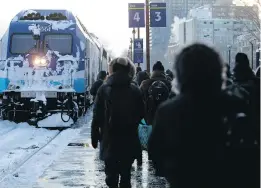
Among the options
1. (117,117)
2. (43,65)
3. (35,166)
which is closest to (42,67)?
(43,65)

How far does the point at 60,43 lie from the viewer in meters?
19.6

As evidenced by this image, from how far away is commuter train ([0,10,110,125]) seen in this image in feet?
62.5

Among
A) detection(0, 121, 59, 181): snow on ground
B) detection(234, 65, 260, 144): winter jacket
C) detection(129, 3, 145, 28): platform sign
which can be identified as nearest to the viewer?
detection(234, 65, 260, 144): winter jacket

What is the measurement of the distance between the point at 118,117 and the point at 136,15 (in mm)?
16810

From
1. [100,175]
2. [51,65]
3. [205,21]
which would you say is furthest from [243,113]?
[205,21]

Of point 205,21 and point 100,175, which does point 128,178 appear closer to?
point 100,175

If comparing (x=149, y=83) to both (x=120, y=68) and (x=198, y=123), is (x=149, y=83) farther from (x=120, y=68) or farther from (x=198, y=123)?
(x=198, y=123)

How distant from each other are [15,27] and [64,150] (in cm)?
795

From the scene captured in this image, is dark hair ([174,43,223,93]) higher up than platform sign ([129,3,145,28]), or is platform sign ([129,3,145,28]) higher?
platform sign ([129,3,145,28])

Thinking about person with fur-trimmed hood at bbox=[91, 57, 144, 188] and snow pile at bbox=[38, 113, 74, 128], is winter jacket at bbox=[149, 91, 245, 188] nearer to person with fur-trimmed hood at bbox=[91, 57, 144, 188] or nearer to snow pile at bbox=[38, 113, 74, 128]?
person with fur-trimmed hood at bbox=[91, 57, 144, 188]

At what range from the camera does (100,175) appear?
9547mm

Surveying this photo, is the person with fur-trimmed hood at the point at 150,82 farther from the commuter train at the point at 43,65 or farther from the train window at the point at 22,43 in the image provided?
the train window at the point at 22,43

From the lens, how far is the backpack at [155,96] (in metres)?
9.53

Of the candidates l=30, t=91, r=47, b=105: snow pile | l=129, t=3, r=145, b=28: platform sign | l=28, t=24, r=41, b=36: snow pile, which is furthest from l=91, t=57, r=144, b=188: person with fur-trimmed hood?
l=129, t=3, r=145, b=28: platform sign
